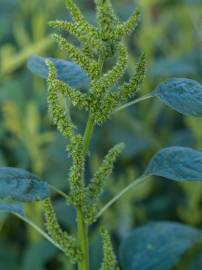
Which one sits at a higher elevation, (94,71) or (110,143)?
(94,71)

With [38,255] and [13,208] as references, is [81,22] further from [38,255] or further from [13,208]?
[38,255]

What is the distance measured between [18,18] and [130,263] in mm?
1372

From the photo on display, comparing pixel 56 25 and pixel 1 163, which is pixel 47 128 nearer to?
pixel 1 163

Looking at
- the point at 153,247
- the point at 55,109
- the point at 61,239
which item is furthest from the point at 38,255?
the point at 55,109

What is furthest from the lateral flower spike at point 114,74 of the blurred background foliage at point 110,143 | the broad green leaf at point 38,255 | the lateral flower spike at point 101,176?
the broad green leaf at point 38,255

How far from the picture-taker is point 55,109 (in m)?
0.65

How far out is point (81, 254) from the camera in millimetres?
727

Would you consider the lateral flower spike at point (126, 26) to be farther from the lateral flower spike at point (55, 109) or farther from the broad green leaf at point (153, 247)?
the broad green leaf at point (153, 247)

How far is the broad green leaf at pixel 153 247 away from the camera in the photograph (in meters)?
0.90

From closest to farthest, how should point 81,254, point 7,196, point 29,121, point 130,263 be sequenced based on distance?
point 7,196 < point 81,254 < point 130,263 < point 29,121

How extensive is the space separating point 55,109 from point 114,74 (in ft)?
0.23

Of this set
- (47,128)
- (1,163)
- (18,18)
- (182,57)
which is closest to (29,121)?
(1,163)

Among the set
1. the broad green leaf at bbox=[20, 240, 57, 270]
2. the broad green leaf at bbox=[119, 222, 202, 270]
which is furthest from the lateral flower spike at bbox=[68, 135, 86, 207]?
→ the broad green leaf at bbox=[20, 240, 57, 270]

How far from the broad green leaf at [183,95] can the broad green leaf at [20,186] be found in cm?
16
